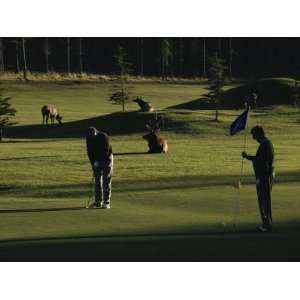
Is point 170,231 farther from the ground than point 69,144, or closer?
farther from the ground

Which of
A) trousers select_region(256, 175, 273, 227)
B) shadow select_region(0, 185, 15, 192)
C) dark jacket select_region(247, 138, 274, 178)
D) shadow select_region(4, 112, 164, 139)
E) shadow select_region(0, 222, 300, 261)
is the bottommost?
shadow select_region(4, 112, 164, 139)

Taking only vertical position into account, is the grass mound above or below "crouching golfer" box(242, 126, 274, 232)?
below

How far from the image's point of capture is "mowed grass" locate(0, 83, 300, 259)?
45.3 ft

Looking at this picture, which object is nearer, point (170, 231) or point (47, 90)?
point (170, 231)

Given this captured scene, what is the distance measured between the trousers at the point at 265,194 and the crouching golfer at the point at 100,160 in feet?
16.0

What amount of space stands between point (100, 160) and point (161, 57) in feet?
314

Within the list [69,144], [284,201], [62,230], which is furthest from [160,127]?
[62,230]

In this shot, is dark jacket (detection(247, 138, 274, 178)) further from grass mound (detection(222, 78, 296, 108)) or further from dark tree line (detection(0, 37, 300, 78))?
dark tree line (detection(0, 37, 300, 78))

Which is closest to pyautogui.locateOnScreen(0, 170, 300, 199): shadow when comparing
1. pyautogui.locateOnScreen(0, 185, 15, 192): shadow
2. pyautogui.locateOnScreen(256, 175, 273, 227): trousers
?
pyautogui.locateOnScreen(0, 185, 15, 192): shadow

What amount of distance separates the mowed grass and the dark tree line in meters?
62.6

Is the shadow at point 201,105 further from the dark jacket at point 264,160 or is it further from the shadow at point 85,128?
the dark jacket at point 264,160

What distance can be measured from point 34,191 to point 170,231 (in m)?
10.9

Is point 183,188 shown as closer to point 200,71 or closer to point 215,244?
point 215,244

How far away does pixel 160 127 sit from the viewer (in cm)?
5528
